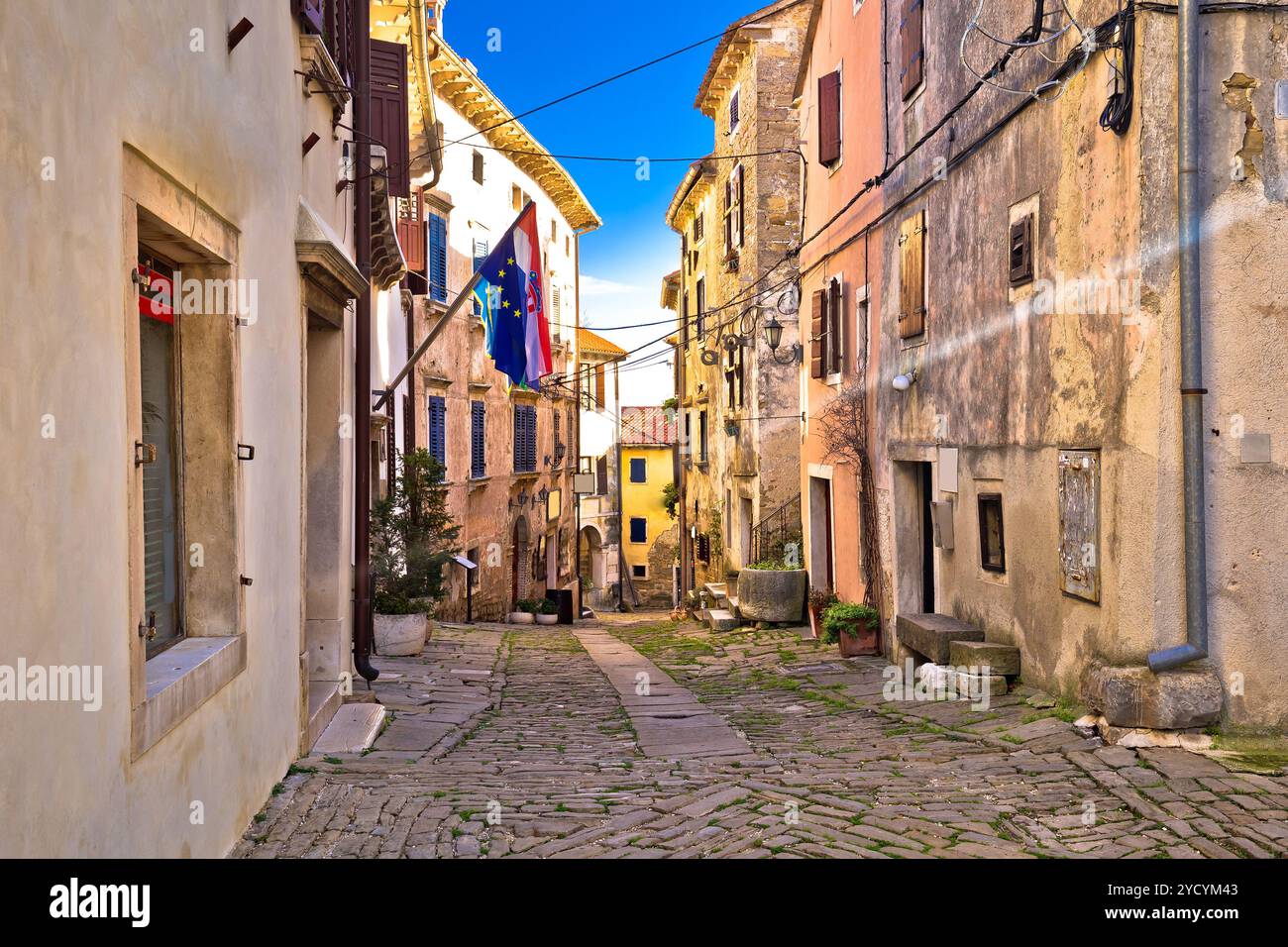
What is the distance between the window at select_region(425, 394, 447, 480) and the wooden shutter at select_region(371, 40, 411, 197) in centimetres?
819

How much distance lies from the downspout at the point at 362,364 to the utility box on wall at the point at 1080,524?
575 centimetres

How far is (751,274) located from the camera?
22328 mm

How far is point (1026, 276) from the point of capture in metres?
8.70

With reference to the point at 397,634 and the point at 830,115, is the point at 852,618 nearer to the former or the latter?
the point at 397,634

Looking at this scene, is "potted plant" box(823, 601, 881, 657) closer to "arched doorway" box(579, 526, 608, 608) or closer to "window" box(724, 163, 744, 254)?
"window" box(724, 163, 744, 254)

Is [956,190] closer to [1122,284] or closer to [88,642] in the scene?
[1122,284]

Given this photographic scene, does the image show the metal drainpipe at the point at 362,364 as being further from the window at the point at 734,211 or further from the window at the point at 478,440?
the window at the point at 478,440

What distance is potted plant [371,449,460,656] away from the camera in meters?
13.1

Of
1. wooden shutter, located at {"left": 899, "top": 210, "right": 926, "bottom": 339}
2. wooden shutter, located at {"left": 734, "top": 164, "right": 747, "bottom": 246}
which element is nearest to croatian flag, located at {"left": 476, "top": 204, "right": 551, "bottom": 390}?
wooden shutter, located at {"left": 899, "top": 210, "right": 926, "bottom": 339}

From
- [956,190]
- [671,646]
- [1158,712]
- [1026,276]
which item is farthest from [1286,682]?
[671,646]

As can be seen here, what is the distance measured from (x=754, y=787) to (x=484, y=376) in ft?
65.8

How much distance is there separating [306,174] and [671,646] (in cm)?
1052

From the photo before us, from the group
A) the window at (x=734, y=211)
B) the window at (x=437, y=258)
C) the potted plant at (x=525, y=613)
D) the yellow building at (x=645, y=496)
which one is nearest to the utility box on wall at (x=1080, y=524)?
the window at (x=437, y=258)

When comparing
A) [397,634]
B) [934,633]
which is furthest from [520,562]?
[934,633]
